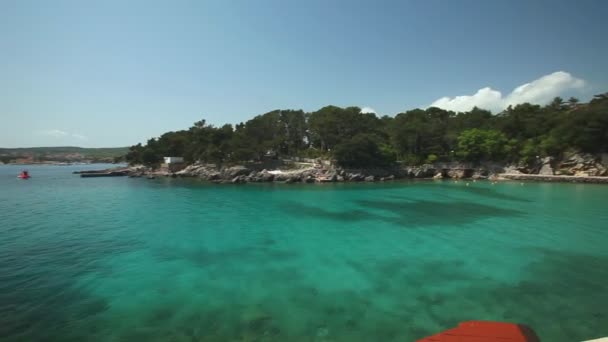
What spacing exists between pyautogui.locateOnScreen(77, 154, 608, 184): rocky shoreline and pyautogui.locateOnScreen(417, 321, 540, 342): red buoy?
4306cm

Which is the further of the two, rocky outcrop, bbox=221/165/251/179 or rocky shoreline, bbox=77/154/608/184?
rocky outcrop, bbox=221/165/251/179

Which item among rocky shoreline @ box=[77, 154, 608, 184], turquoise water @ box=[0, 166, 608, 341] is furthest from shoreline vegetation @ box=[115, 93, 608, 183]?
turquoise water @ box=[0, 166, 608, 341]

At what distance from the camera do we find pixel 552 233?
44.7 ft

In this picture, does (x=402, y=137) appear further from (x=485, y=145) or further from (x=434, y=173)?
(x=485, y=145)

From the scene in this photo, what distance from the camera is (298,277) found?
8820 millimetres

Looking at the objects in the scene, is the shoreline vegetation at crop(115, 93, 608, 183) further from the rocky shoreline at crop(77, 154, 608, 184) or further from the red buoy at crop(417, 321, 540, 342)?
the red buoy at crop(417, 321, 540, 342)

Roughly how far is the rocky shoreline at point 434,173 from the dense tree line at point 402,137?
179cm

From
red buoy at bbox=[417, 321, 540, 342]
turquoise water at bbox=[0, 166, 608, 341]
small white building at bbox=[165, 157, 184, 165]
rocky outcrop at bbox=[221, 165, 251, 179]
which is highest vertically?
small white building at bbox=[165, 157, 184, 165]

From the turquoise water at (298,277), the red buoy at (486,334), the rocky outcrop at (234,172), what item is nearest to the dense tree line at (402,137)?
the rocky outcrop at (234,172)

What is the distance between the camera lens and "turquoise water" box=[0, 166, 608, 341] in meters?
6.04

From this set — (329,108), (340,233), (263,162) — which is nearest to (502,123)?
(329,108)

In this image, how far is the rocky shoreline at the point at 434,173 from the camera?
133 feet

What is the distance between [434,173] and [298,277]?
49.1 metres

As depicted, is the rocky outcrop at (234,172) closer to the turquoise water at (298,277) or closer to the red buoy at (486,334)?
the turquoise water at (298,277)
